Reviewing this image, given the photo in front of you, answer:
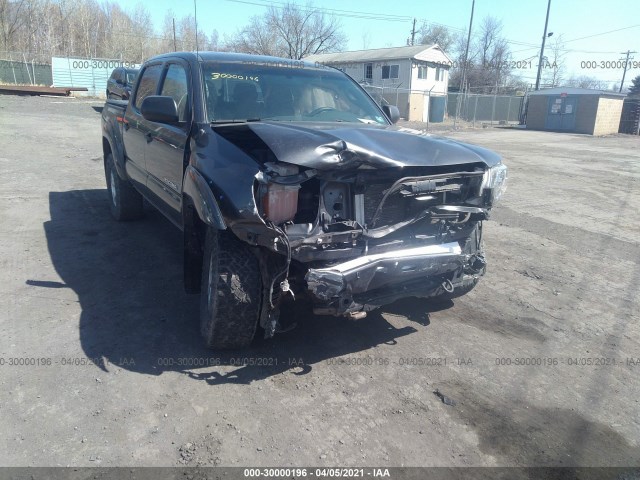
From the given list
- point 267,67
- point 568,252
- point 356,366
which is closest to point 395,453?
point 356,366

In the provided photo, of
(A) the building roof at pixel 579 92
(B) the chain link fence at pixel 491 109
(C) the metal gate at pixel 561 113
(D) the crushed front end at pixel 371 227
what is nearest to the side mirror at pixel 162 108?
(D) the crushed front end at pixel 371 227

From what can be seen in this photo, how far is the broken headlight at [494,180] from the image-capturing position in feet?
11.5

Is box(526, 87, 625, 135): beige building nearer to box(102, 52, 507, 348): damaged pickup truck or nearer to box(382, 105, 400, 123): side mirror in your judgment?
box(382, 105, 400, 123): side mirror

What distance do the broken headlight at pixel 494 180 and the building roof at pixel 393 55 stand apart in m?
40.6

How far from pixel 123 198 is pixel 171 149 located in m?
2.50

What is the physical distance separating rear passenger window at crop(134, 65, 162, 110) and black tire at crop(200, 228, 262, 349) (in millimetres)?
2431

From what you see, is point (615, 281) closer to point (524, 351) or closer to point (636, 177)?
point (524, 351)

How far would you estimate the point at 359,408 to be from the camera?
9.63 ft

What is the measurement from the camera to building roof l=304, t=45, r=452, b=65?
42.1 m

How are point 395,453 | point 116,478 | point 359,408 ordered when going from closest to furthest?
point 116,478, point 395,453, point 359,408

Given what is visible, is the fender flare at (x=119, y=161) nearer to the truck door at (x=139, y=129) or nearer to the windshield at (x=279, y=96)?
the truck door at (x=139, y=129)

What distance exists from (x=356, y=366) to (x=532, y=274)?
274 cm

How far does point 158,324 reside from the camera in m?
3.84

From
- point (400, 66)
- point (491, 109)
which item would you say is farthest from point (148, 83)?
point (400, 66)
